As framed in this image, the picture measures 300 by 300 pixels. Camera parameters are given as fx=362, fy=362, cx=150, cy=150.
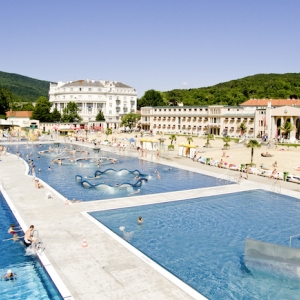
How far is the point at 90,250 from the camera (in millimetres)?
13609

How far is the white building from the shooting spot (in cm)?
10938

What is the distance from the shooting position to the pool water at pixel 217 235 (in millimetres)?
12125

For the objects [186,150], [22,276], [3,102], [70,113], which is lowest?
[22,276]

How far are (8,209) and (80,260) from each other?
8994 mm

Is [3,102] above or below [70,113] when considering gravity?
above

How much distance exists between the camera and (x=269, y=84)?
12912cm

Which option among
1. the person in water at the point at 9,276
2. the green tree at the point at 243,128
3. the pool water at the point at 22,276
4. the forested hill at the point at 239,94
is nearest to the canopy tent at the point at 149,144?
the green tree at the point at 243,128


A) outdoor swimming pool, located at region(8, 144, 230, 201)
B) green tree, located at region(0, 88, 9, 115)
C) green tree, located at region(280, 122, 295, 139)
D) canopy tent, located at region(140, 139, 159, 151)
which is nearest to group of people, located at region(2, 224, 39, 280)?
outdoor swimming pool, located at region(8, 144, 230, 201)

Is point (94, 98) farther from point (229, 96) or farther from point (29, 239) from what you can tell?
point (29, 239)

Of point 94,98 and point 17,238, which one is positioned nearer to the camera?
point 17,238

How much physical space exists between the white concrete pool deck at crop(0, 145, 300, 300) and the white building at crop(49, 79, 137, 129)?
86.2 m

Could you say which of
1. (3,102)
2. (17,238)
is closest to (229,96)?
(3,102)

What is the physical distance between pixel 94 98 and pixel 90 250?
99.7 meters

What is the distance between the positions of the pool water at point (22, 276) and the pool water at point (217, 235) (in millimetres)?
4123
